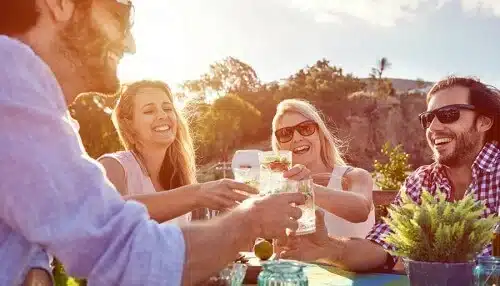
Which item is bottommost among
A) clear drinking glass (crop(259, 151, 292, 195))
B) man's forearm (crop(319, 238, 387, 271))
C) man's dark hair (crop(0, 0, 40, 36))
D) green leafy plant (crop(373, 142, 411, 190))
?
green leafy plant (crop(373, 142, 411, 190))

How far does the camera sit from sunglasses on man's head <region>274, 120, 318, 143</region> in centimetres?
473

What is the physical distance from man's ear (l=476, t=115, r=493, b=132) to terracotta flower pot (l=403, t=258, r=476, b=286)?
2.19m

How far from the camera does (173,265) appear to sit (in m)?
1.22

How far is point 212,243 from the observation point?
134 cm

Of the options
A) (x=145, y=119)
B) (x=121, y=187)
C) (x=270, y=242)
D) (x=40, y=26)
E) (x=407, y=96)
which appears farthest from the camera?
(x=407, y=96)

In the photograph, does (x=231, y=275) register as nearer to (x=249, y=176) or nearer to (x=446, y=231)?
(x=446, y=231)

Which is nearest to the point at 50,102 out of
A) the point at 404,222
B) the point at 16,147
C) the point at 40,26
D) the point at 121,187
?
the point at 16,147

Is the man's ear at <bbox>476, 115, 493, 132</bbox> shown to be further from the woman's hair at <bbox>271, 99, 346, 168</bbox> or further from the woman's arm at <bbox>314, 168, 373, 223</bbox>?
the woman's hair at <bbox>271, 99, 346, 168</bbox>

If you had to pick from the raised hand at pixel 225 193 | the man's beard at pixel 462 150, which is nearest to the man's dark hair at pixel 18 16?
the raised hand at pixel 225 193

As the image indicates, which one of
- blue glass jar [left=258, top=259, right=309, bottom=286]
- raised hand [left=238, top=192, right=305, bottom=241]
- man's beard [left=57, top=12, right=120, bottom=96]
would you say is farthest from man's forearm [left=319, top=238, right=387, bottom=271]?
man's beard [left=57, top=12, right=120, bottom=96]

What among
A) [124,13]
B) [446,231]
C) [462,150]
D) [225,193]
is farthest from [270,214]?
[462,150]

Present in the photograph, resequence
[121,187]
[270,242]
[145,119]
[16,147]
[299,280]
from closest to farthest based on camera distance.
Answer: [16,147] < [299,280] < [270,242] < [121,187] < [145,119]

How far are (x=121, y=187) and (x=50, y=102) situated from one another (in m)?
2.86

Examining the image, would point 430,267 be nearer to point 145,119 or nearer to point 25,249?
point 25,249
